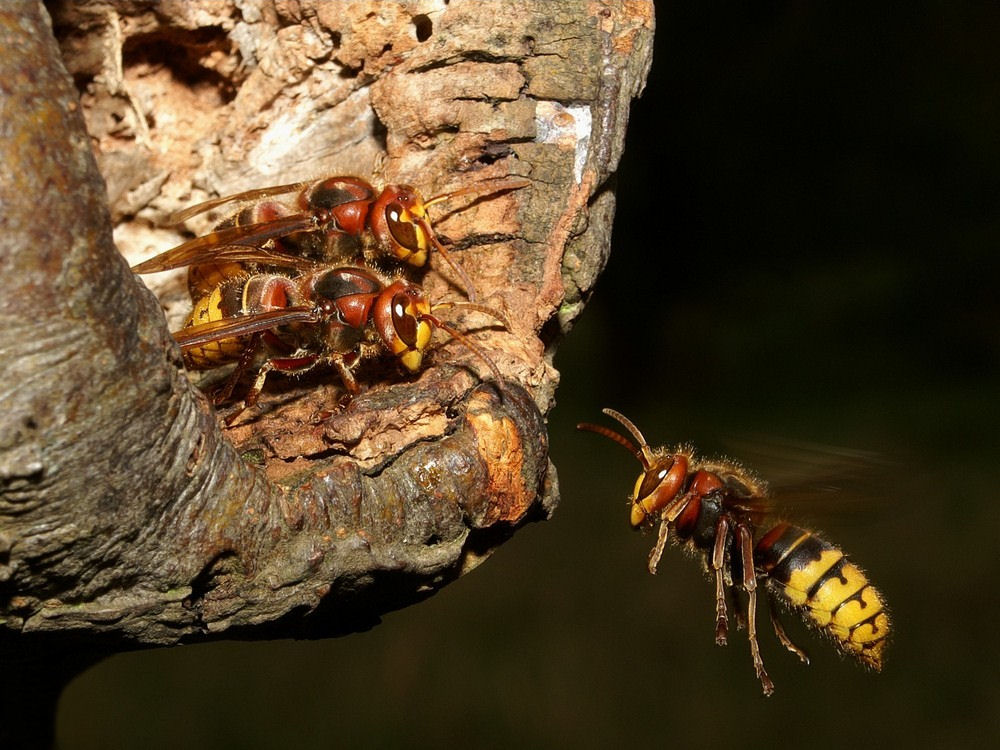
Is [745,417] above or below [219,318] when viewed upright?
below

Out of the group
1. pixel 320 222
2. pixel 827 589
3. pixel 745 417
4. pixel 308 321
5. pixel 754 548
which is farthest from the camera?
pixel 745 417

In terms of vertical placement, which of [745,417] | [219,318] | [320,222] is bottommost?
[745,417]

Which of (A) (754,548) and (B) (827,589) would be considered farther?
(A) (754,548)

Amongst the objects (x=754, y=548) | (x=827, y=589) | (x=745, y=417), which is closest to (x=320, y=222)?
(x=754, y=548)

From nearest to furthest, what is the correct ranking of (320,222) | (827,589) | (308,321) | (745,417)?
(308,321) < (320,222) < (827,589) < (745,417)

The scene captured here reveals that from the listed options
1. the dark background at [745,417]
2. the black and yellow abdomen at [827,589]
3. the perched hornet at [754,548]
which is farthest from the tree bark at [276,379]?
the dark background at [745,417]

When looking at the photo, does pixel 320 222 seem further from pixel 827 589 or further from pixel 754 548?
pixel 827 589

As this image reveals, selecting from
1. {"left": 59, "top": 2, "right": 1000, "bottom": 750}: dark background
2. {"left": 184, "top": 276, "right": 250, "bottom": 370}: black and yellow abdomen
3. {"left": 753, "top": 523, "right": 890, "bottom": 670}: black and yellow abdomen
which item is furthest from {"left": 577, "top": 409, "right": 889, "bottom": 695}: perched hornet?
{"left": 184, "top": 276, "right": 250, "bottom": 370}: black and yellow abdomen

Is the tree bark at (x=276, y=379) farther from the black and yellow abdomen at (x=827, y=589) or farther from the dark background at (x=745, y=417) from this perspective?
the dark background at (x=745, y=417)
